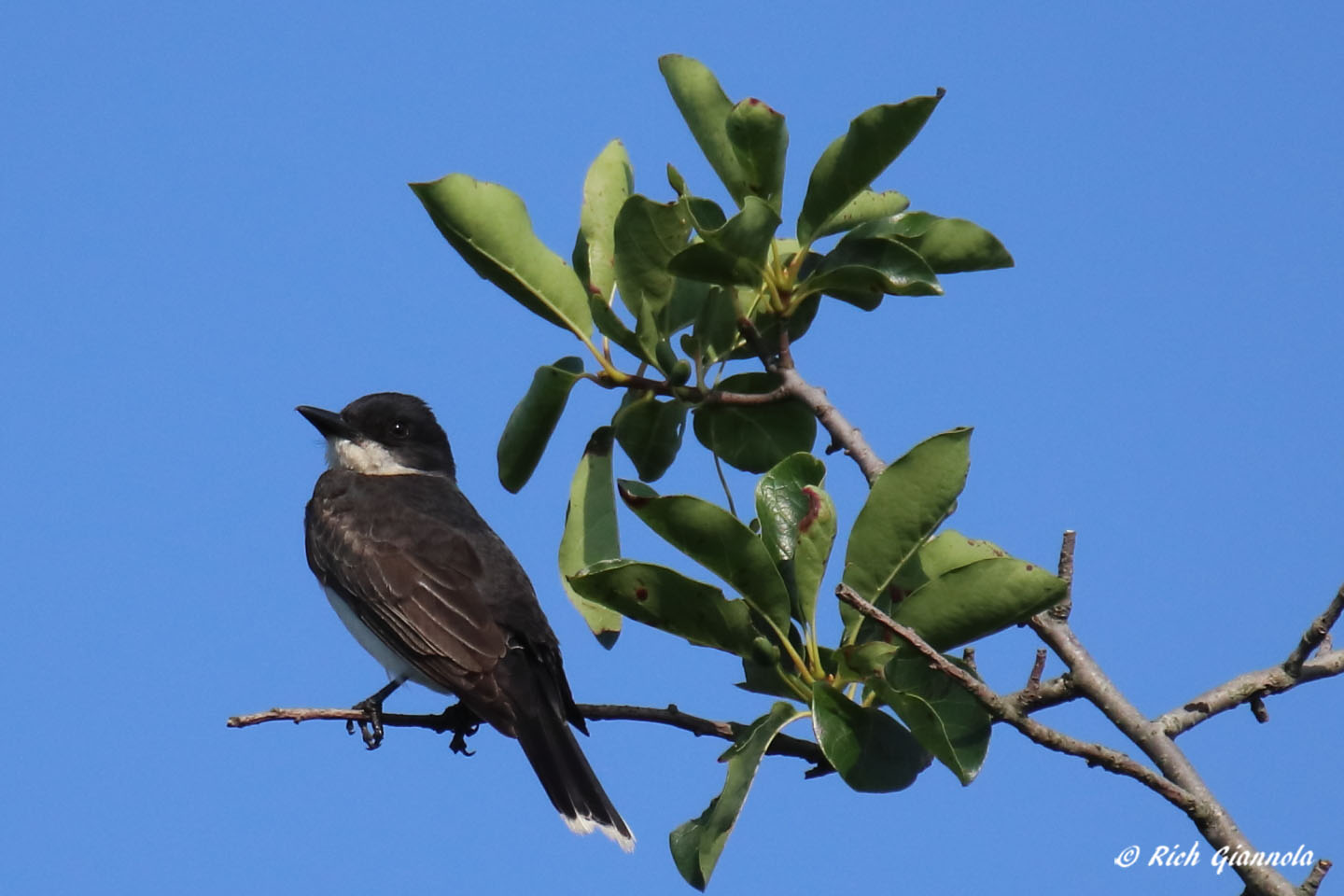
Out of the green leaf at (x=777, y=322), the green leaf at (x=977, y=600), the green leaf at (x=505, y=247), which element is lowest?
the green leaf at (x=977, y=600)

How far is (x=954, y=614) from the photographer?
10.3 ft

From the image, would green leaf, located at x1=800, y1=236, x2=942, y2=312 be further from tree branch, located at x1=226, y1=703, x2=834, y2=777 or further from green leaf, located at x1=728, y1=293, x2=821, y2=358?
tree branch, located at x1=226, y1=703, x2=834, y2=777

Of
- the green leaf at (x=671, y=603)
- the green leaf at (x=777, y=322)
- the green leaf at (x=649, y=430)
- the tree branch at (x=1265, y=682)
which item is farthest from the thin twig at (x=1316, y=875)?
the green leaf at (x=649, y=430)

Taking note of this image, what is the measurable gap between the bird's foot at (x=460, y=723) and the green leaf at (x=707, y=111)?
12.3ft

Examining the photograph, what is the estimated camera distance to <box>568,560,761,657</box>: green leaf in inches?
122

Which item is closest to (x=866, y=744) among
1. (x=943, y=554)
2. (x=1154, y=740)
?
(x=943, y=554)

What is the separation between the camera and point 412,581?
7.01m

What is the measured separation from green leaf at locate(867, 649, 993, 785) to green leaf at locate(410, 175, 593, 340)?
4.71ft

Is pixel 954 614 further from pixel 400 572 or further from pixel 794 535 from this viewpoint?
pixel 400 572

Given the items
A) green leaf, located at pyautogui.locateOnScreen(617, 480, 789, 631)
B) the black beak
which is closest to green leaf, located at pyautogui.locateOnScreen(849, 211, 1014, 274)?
green leaf, located at pyautogui.locateOnScreen(617, 480, 789, 631)

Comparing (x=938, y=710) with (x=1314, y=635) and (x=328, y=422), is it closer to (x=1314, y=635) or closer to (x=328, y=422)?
(x=1314, y=635)

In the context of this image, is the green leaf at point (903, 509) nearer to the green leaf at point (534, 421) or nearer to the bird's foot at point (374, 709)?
the green leaf at point (534, 421)

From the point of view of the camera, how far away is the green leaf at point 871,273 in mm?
3656

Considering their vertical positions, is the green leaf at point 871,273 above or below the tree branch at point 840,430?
above
